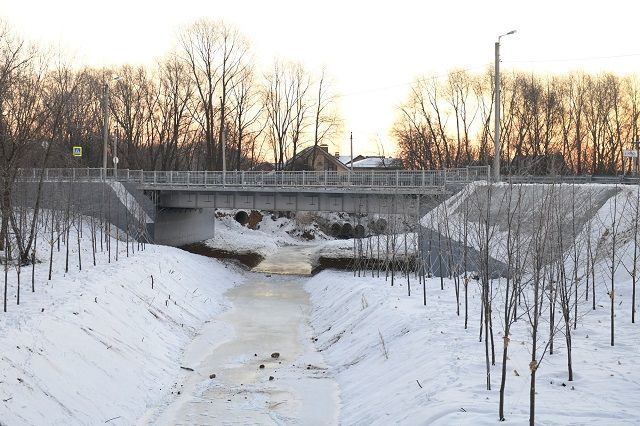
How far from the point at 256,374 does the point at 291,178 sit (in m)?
21.4

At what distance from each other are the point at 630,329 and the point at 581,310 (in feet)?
7.65

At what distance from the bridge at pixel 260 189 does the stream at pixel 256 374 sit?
8.16 m

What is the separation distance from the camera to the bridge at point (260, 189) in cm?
3092

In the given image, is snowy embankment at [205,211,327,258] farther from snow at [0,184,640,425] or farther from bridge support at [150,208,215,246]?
snow at [0,184,640,425]

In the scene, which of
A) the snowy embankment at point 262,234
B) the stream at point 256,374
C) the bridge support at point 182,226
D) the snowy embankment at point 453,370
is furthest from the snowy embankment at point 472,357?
the snowy embankment at point 262,234

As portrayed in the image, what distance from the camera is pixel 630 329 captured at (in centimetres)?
1482

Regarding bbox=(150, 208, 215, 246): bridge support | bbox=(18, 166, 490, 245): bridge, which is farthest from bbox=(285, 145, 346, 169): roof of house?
bbox=(18, 166, 490, 245): bridge

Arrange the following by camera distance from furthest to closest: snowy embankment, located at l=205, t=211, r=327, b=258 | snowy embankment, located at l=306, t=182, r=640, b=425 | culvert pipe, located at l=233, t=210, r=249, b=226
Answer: culvert pipe, located at l=233, t=210, r=249, b=226 → snowy embankment, located at l=205, t=211, r=327, b=258 → snowy embankment, located at l=306, t=182, r=640, b=425

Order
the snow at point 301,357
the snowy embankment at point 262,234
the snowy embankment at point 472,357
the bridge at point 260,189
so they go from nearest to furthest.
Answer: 1. the snowy embankment at point 472,357
2. the snow at point 301,357
3. the bridge at point 260,189
4. the snowy embankment at point 262,234

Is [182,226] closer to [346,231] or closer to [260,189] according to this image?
[260,189]

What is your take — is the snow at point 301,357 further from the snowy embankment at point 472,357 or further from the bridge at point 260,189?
the bridge at point 260,189

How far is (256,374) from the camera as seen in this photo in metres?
16.4

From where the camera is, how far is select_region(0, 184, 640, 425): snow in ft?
35.3

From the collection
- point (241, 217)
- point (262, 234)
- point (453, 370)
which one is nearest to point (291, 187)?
point (262, 234)
